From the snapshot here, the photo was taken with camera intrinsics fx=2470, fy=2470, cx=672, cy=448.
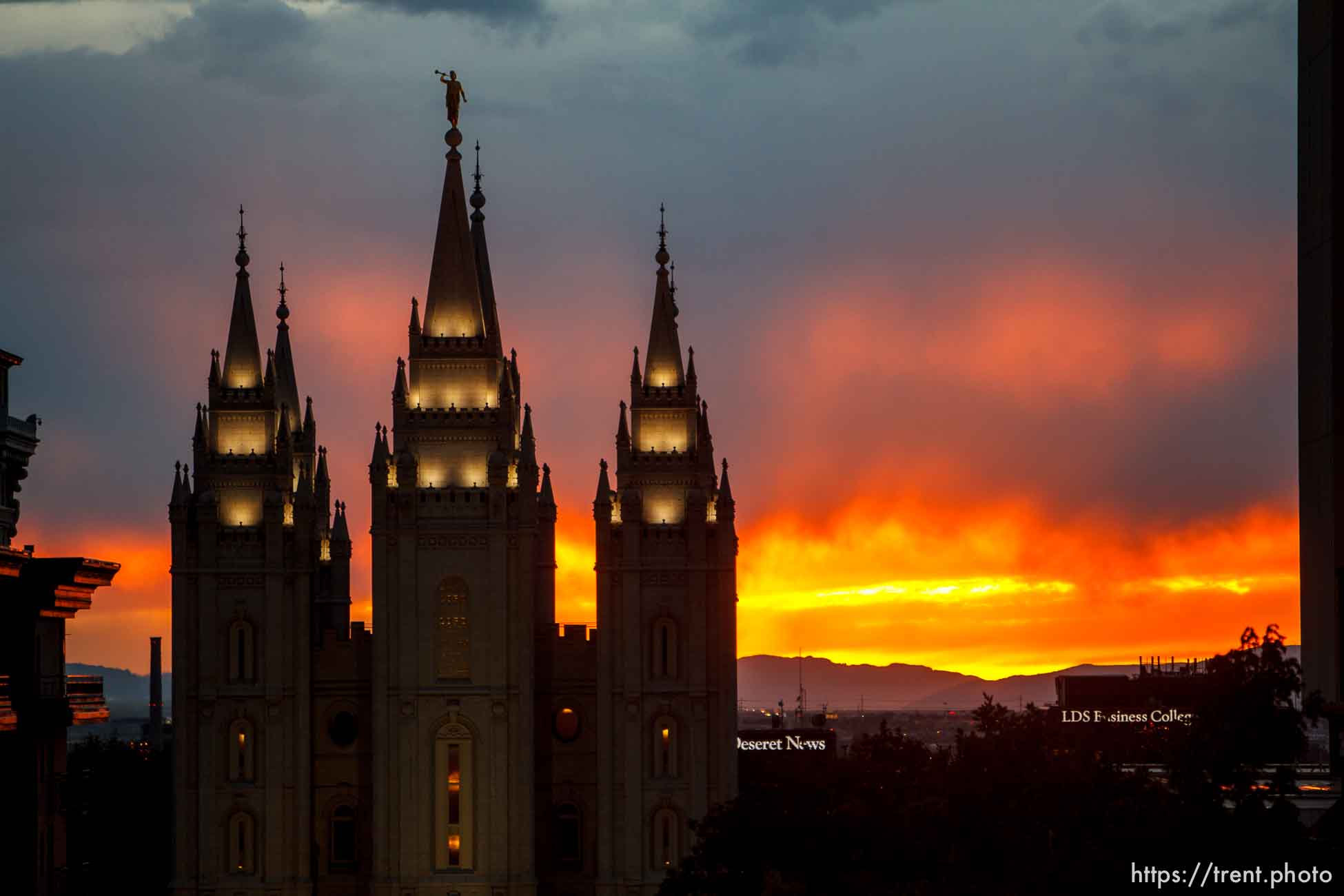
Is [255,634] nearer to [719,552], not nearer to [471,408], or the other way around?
[471,408]

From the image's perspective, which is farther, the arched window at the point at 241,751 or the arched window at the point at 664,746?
the arched window at the point at 241,751

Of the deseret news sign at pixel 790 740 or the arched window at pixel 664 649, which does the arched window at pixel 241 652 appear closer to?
the arched window at pixel 664 649

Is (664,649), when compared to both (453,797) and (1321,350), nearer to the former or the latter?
(453,797)

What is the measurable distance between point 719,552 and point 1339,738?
52.0m

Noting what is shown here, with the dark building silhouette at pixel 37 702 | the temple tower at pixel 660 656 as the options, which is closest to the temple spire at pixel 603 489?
the temple tower at pixel 660 656

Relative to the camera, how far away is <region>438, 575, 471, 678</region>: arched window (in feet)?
339

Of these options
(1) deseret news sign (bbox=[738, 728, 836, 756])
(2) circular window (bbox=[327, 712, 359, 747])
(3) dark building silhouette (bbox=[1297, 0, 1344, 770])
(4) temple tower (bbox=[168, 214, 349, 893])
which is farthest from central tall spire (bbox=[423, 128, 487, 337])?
(1) deseret news sign (bbox=[738, 728, 836, 756])

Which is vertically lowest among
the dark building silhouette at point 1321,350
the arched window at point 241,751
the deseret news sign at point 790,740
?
the deseret news sign at point 790,740

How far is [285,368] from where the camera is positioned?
11869cm

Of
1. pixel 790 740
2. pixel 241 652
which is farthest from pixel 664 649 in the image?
pixel 790 740

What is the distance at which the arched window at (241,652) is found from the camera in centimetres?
10494

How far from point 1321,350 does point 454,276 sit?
2405 inches

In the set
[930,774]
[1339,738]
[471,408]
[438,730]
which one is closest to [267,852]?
[438,730]

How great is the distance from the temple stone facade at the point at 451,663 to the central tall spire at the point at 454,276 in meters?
0.12
